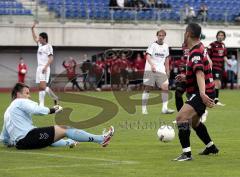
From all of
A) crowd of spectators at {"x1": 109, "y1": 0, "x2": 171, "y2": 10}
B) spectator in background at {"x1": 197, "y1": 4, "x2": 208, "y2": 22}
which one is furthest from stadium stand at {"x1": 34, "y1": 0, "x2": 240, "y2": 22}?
spectator in background at {"x1": 197, "y1": 4, "x2": 208, "y2": 22}

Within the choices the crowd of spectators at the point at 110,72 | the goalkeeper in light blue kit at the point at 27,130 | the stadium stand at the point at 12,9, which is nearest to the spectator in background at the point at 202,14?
the crowd of spectators at the point at 110,72

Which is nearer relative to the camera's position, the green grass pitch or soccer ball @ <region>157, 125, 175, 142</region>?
the green grass pitch

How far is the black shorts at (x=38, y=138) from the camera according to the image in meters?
12.4

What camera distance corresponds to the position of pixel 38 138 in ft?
Answer: 40.9

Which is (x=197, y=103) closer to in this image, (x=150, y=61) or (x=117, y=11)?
(x=150, y=61)

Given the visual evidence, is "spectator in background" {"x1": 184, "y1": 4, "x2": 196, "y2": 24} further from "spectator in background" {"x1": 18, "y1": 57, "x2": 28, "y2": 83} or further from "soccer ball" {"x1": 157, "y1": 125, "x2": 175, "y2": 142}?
"soccer ball" {"x1": 157, "y1": 125, "x2": 175, "y2": 142}

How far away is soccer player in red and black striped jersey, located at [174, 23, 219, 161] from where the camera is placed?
1130 centimetres

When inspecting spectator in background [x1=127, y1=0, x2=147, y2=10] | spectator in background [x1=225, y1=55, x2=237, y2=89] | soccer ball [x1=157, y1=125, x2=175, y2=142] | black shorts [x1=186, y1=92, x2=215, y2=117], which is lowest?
spectator in background [x1=225, y1=55, x2=237, y2=89]

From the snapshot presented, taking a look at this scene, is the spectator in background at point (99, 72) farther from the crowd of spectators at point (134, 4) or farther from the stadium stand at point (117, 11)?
the crowd of spectators at point (134, 4)

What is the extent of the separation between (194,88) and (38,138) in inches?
115

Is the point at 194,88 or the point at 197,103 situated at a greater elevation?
the point at 194,88

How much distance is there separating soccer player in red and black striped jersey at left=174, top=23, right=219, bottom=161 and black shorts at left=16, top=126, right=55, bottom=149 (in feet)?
7.94

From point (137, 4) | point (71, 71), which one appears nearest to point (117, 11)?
point (137, 4)

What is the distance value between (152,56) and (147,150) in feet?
30.0
